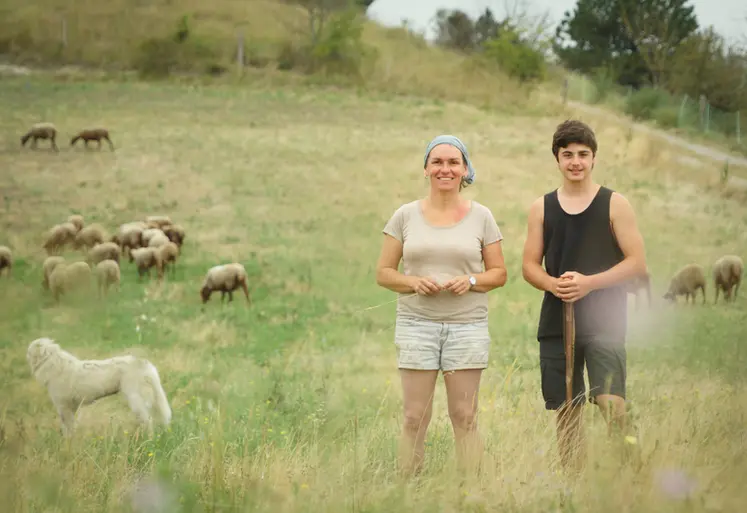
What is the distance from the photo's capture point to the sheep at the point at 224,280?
1362 cm

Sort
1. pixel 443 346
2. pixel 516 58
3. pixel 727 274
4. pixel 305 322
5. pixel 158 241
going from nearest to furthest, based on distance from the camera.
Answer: pixel 443 346 < pixel 305 322 < pixel 727 274 < pixel 158 241 < pixel 516 58

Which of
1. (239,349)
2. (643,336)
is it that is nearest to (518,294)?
(643,336)

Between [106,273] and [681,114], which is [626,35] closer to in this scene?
[681,114]

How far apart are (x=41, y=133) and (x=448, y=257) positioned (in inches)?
729

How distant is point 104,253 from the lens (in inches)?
592

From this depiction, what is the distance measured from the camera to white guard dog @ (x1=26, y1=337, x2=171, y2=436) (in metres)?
7.34

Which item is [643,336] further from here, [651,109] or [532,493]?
[651,109]

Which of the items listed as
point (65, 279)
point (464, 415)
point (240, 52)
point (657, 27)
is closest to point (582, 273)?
point (464, 415)

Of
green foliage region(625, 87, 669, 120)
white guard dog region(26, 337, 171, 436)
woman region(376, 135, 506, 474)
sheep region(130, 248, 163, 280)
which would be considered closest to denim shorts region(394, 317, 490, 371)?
woman region(376, 135, 506, 474)

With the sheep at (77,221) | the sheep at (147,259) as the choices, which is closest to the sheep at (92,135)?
the sheep at (77,221)

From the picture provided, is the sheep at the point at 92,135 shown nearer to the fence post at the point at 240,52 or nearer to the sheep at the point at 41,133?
the sheep at the point at 41,133

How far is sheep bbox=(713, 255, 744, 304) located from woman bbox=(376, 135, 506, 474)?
32.9ft

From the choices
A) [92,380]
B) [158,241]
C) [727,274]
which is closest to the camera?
[92,380]

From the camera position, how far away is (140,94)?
83.4 ft
